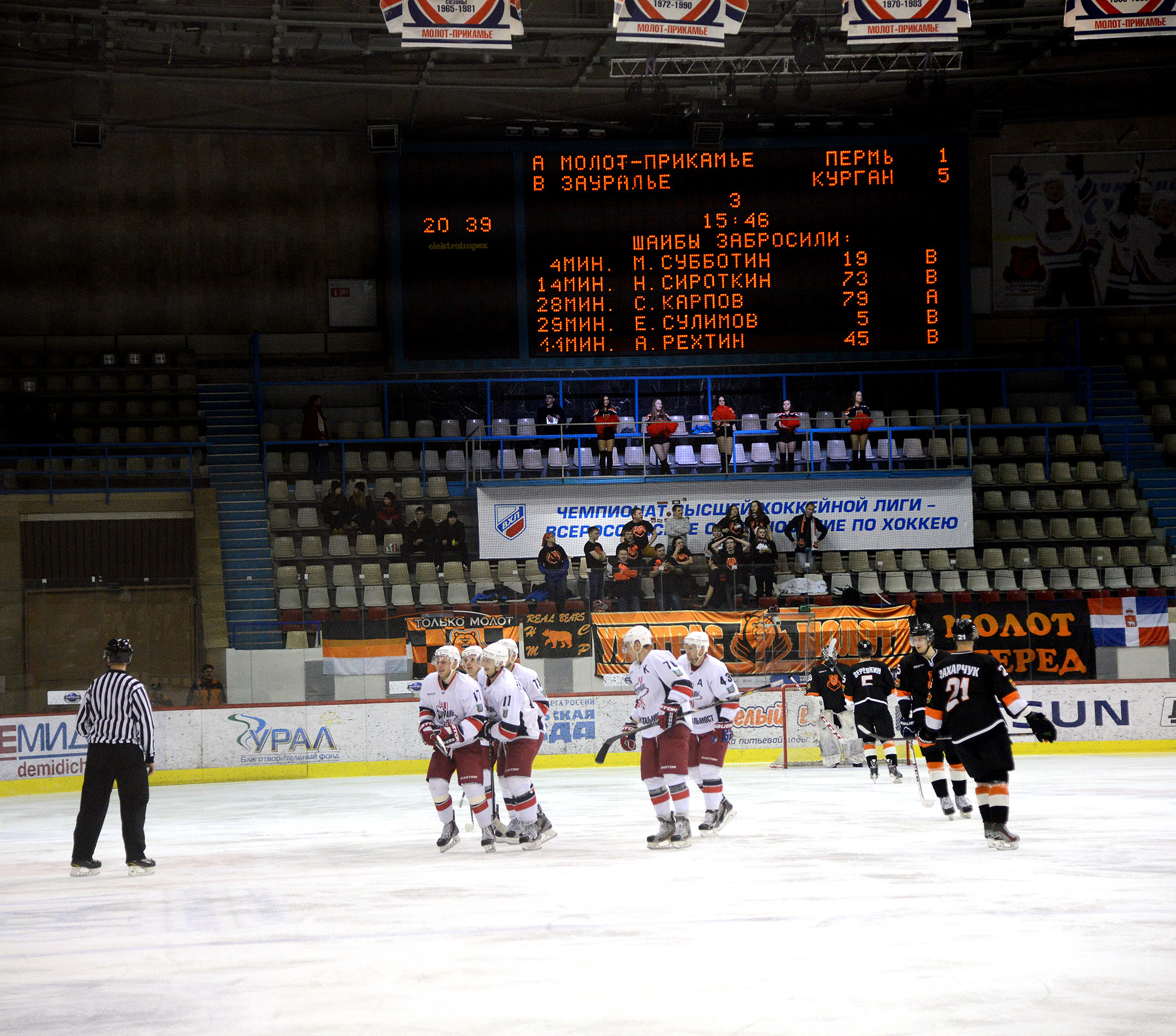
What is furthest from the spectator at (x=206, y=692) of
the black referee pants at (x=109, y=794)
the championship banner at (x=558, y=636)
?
the black referee pants at (x=109, y=794)

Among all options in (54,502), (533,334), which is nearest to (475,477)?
(533,334)

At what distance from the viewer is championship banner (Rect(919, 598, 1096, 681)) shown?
1981 centimetres

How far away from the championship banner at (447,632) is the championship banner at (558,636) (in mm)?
176

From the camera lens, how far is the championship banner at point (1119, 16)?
17.5 meters

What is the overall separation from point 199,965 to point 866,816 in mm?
7484

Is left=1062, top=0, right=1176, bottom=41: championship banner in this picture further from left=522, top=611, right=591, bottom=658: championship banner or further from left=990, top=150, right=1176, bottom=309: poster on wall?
left=990, top=150, right=1176, bottom=309: poster on wall

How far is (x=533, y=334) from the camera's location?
23.1 m

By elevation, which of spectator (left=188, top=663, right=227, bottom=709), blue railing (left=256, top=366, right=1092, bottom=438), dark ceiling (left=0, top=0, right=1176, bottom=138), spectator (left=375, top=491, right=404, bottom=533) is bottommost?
spectator (left=188, top=663, right=227, bottom=709)

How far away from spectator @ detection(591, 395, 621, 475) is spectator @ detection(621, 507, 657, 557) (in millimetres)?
2203

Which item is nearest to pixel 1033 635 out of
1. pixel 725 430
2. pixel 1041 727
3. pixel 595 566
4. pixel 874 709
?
pixel 874 709

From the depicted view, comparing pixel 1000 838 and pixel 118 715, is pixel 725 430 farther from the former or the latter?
pixel 118 715

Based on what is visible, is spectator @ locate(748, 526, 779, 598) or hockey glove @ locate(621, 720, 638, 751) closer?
hockey glove @ locate(621, 720, 638, 751)

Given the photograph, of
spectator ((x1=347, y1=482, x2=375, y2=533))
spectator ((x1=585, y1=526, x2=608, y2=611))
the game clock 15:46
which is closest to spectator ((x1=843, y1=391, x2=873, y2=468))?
spectator ((x1=585, y1=526, x2=608, y2=611))

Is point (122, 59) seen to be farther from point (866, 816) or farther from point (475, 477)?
point (866, 816)
